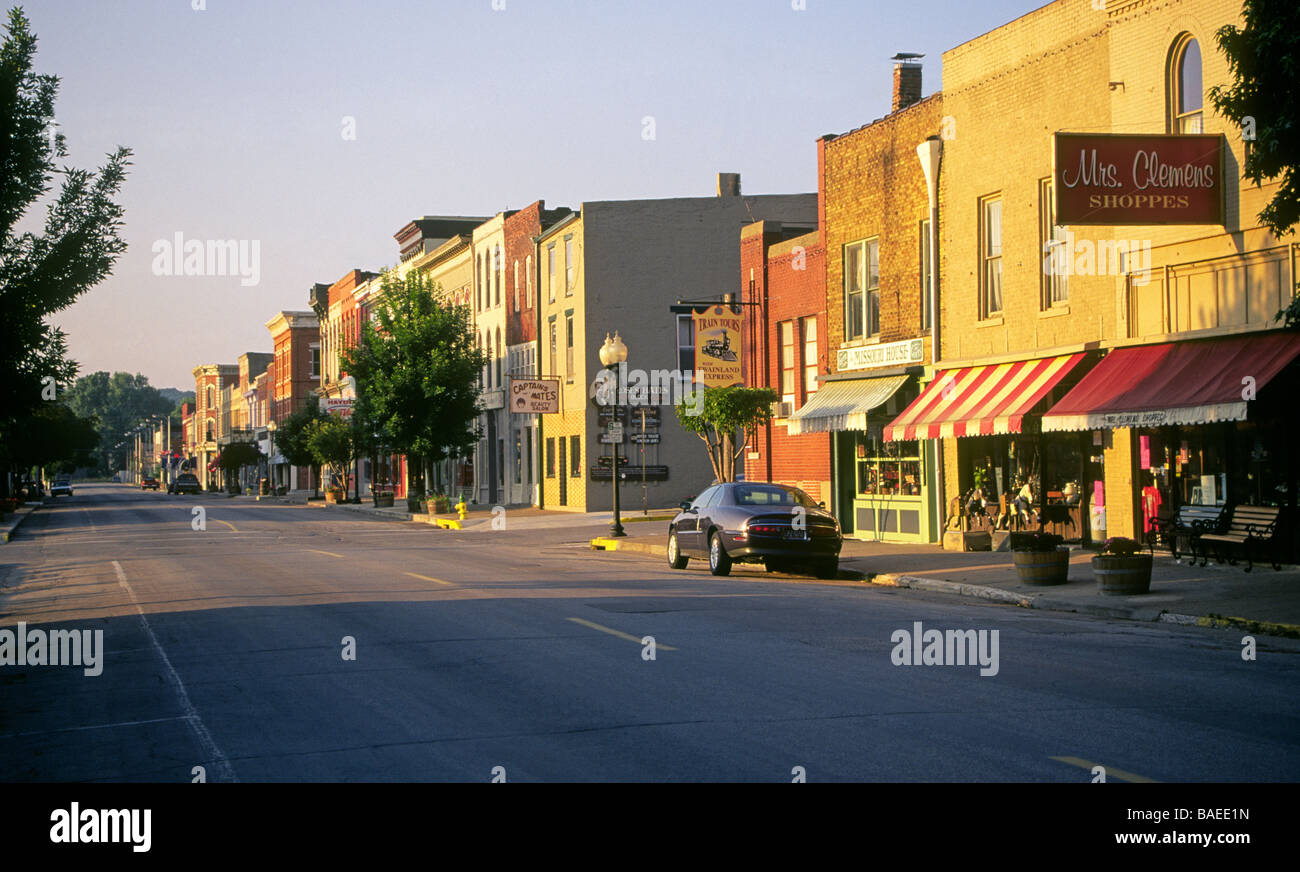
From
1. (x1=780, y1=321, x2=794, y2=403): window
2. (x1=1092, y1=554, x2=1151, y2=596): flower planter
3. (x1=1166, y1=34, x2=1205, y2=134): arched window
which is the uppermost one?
(x1=1166, y1=34, x2=1205, y2=134): arched window

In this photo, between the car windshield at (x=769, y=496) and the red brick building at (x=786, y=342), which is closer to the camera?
the car windshield at (x=769, y=496)

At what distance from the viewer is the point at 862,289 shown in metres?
29.4

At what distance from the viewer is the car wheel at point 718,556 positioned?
22.3 meters

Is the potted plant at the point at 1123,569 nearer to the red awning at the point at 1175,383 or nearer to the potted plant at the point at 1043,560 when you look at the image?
the potted plant at the point at 1043,560

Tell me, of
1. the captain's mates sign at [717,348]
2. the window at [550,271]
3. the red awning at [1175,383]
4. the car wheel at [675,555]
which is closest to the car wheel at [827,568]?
the car wheel at [675,555]

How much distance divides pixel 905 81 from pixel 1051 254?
929 cm

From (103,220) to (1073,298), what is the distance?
51.0ft

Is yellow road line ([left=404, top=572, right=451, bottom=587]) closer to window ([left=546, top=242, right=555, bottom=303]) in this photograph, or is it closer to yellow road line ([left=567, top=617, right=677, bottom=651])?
yellow road line ([left=567, top=617, right=677, bottom=651])

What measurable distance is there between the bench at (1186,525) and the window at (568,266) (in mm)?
31077

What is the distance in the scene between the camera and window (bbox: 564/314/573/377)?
1962 inches

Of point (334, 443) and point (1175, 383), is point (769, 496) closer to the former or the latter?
point (1175, 383)

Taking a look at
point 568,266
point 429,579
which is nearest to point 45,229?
point 429,579

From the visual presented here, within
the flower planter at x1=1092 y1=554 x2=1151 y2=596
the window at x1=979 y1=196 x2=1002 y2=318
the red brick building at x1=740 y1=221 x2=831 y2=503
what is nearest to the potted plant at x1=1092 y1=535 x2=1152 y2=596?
the flower planter at x1=1092 y1=554 x2=1151 y2=596

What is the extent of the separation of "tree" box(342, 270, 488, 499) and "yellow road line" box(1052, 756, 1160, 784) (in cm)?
4688
